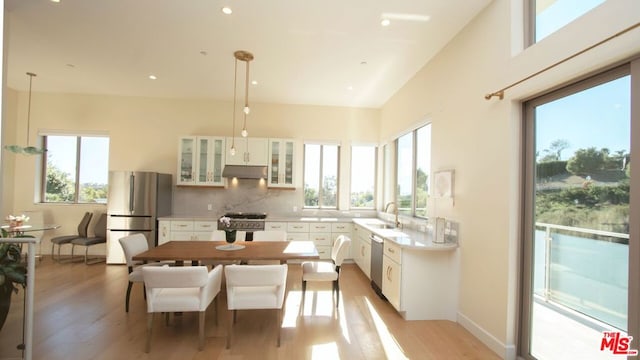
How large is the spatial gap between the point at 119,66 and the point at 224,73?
147 cm

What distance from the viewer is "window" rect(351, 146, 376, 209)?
6.33m

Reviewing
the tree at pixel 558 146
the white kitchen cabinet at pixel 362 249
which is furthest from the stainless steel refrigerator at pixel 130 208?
the tree at pixel 558 146

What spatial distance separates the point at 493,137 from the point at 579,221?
0.97 m

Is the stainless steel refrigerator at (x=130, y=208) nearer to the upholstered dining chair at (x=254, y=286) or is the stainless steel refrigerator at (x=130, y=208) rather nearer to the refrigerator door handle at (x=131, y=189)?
the refrigerator door handle at (x=131, y=189)

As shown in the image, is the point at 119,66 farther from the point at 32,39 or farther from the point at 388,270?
the point at 388,270

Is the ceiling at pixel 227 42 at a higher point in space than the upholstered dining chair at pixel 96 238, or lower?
higher

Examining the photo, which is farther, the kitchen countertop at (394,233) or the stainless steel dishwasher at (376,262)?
the stainless steel dishwasher at (376,262)

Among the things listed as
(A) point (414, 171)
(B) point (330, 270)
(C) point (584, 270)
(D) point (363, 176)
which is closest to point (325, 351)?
(B) point (330, 270)

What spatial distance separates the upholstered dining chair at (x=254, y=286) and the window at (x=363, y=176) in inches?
Answer: 145

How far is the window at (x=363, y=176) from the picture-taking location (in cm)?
633

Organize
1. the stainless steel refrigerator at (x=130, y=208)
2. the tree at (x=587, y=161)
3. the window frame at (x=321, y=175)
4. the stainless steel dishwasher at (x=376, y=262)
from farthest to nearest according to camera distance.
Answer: the window frame at (x=321, y=175) < the stainless steel refrigerator at (x=130, y=208) < the stainless steel dishwasher at (x=376, y=262) < the tree at (x=587, y=161)

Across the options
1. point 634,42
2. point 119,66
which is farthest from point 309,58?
point 634,42

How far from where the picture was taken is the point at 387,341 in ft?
9.59

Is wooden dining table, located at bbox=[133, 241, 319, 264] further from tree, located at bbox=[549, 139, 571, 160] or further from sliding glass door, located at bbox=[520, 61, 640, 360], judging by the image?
tree, located at bbox=[549, 139, 571, 160]
